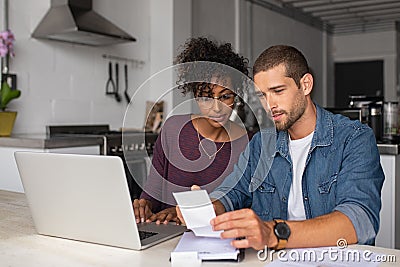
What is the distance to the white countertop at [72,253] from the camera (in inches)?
37.6

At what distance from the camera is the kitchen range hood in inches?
117

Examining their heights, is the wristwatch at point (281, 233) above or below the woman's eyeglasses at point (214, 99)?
below

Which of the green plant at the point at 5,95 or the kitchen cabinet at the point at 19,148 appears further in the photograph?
the green plant at the point at 5,95

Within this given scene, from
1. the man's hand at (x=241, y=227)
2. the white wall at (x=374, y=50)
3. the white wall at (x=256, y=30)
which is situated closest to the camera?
the man's hand at (x=241, y=227)

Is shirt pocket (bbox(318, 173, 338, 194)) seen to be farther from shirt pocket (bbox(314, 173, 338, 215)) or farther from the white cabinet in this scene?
the white cabinet

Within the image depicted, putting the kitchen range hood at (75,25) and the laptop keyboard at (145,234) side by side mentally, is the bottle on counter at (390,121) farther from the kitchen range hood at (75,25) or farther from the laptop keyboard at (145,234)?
the laptop keyboard at (145,234)

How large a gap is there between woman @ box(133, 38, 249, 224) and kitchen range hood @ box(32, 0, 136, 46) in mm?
1695

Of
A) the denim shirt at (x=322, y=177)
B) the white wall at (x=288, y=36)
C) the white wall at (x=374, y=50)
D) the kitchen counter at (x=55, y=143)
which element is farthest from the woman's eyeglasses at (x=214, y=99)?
the white wall at (x=374, y=50)

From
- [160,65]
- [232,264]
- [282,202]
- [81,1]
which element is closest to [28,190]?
[232,264]

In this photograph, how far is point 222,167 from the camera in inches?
49.2

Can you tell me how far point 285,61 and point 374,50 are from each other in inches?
236

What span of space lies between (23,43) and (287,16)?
144 inches

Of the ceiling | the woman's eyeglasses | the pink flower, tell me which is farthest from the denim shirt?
the ceiling

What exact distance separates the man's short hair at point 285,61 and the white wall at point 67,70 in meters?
2.06
